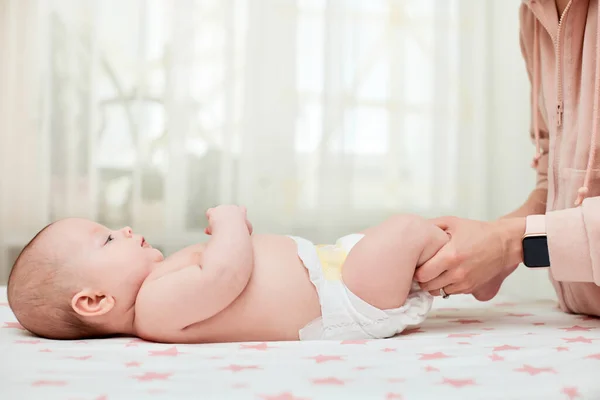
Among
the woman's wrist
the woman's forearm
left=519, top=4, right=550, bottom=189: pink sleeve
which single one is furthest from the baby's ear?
left=519, top=4, right=550, bottom=189: pink sleeve

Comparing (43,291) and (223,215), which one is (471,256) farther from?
(43,291)

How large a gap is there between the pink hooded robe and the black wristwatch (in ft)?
0.05

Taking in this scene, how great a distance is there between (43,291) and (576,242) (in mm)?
958

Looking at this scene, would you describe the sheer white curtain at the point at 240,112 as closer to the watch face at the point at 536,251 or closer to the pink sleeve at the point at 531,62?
the pink sleeve at the point at 531,62

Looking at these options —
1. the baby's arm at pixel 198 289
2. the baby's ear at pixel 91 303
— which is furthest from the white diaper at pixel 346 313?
the baby's ear at pixel 91 303

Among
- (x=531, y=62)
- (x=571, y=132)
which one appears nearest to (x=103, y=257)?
(x=571, y=132)

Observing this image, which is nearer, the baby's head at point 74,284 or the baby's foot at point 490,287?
the baby's head at point 74,284

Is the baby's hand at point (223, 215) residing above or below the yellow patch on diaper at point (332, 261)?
above

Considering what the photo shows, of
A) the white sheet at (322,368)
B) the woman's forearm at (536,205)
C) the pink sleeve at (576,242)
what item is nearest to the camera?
the white sheet at (322,368)

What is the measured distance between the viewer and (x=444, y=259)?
3.91ft

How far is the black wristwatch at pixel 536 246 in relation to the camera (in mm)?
1206

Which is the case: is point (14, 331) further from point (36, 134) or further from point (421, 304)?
point (36, 134)

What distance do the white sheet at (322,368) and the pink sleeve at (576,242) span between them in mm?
121

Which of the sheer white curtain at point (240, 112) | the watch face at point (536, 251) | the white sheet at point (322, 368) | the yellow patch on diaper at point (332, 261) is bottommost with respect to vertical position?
the white sheet at point (322, 368)
